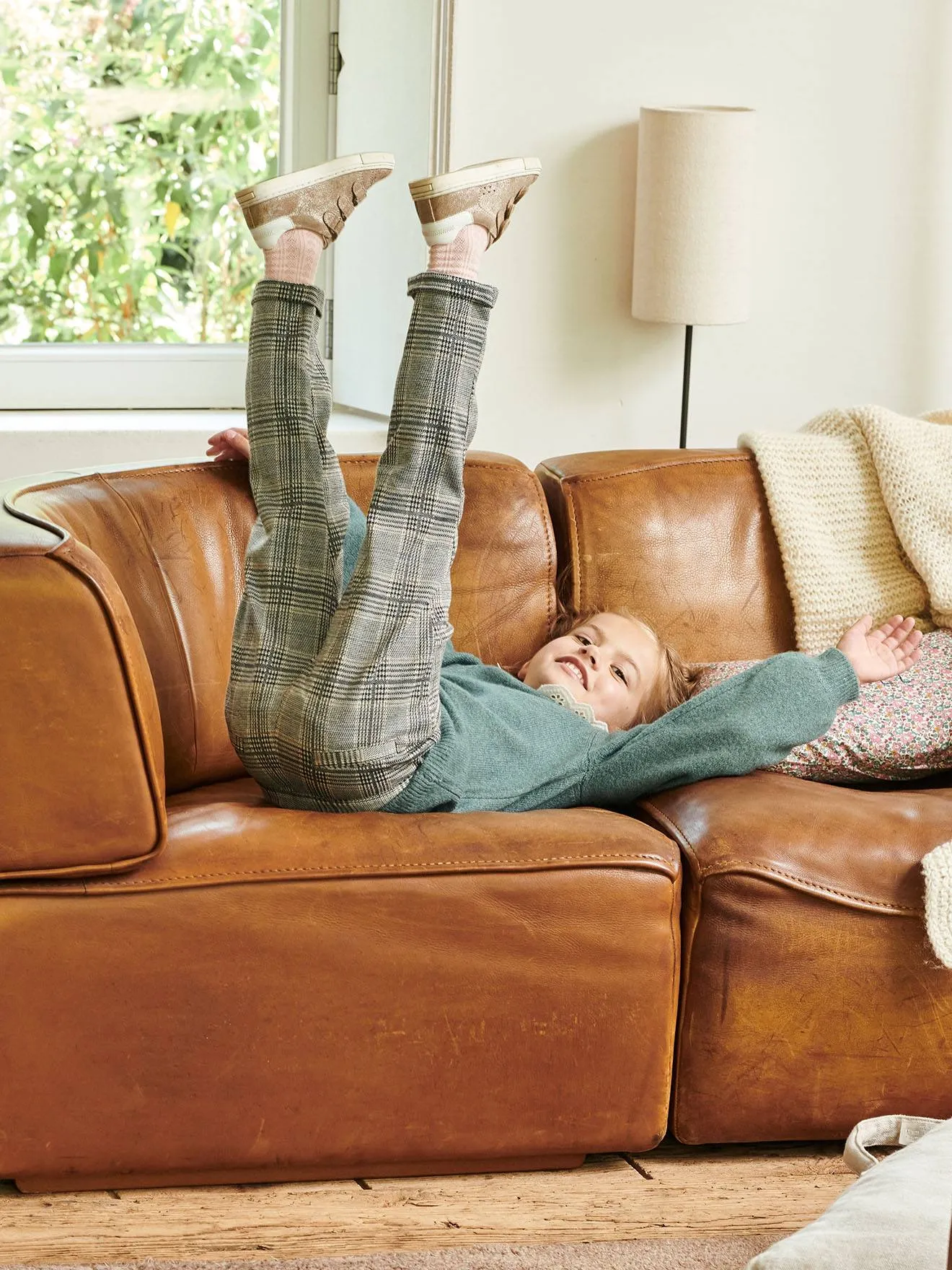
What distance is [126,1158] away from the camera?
1.50 metres

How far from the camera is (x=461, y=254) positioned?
171 cm

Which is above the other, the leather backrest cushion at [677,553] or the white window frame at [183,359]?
the white window frame at [183,359]

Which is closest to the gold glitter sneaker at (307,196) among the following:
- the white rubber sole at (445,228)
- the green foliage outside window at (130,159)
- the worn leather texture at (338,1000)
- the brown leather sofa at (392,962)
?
the white rubber sole at (445,228)

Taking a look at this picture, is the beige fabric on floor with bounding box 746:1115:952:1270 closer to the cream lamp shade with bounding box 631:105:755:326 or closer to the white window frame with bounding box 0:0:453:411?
the cream lamp shade with bounding box 631:105:755:326

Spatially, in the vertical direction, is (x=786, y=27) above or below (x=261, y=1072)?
above

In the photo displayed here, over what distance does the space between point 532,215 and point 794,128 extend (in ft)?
1.99

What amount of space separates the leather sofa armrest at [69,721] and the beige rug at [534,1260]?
401 millimetres

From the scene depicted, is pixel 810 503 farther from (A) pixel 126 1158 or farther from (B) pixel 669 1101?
(A) pixel 126 1158

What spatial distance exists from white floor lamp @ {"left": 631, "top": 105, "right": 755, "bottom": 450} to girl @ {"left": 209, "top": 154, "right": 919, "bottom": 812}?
104 centimetres

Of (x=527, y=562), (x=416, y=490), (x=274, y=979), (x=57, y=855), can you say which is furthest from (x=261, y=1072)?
(x=527, y=562)

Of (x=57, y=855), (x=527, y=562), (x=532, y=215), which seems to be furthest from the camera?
(x=532, y=215)

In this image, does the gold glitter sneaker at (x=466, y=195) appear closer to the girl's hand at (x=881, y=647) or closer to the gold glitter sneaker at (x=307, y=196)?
the gold glitter sneaker at (x=307, y=196)

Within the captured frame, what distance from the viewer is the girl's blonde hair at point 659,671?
6.62 ft

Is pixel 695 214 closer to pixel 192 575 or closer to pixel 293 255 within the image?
pixel 293 255
